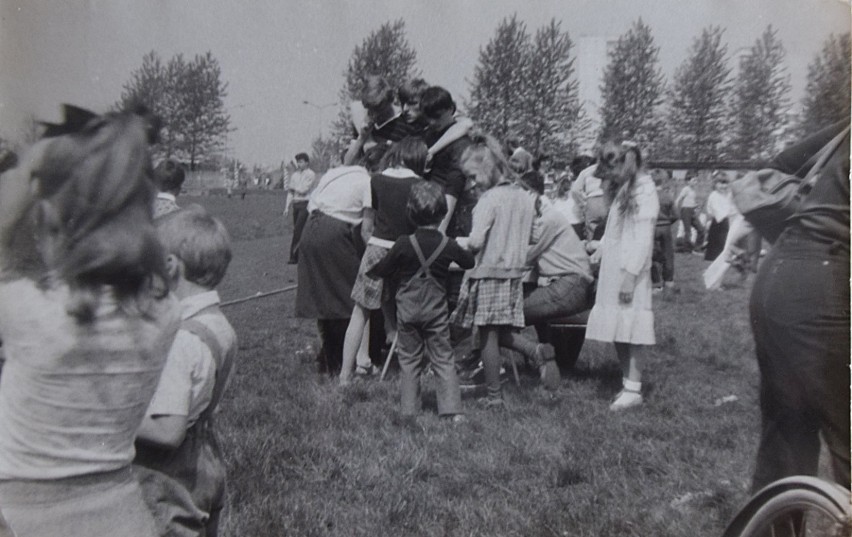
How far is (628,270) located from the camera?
435cm

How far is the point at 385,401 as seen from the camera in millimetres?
4270

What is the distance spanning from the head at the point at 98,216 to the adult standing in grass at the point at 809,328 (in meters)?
1.68

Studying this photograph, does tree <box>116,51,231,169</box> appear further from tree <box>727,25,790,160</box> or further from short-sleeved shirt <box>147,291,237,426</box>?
tree <box>727,25,790,160</box>

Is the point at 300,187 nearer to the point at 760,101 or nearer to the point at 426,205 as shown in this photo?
the point at 426,205

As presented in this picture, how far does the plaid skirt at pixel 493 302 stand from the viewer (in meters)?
4.49

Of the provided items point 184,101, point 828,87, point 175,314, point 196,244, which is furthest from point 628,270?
point 175,314

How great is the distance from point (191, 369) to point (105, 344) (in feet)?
0.89

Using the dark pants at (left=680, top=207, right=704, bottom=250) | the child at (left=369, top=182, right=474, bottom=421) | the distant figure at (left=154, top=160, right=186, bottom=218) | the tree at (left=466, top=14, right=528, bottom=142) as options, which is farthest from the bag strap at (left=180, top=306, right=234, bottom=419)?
the dark pants at (left=680, top=207, right=704, bottom=250)

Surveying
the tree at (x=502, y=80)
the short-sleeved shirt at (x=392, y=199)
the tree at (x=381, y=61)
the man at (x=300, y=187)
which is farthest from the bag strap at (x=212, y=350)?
the short-sleeved shirt at (x=392, y=199)

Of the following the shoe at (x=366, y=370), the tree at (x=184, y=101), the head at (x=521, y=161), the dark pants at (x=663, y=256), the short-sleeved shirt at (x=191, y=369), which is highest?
the tree at (x=184, y=101)

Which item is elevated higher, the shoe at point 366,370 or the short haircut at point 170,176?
the short haircut at point 170,176

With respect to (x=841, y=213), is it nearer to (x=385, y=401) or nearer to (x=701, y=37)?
(x=701, y=37)

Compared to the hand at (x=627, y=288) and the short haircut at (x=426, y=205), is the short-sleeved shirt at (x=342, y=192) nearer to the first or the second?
the short haircut at (x=426, y=205)

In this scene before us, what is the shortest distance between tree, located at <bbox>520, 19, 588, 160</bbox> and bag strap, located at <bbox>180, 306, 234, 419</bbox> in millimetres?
1871
